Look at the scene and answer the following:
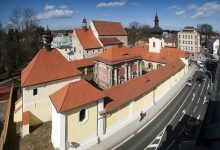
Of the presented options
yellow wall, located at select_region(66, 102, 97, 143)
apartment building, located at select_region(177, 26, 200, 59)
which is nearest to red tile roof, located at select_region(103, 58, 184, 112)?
yellow wall, located at select_region(66, 102, 97, 143)

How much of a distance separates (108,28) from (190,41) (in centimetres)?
3828

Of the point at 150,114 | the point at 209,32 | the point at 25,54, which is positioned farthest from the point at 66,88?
the point at 209,32

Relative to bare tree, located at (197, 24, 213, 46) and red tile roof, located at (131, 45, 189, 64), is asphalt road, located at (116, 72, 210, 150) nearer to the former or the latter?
red tile roof, located at (131, 45, 189, 64)

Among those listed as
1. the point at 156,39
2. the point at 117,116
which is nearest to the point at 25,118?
the point at 117,116

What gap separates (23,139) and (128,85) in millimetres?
14159

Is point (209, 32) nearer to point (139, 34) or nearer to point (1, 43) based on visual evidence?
point (139, 34)

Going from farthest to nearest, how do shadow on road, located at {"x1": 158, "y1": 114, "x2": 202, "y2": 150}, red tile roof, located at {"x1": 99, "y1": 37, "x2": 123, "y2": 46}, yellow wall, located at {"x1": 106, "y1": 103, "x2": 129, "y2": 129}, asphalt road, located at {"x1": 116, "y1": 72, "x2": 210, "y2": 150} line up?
red tile roof, located at {"x1": 99, "y1": 37, "x2": 123, "y2": 46}
yellow wall, located at {"x1": 106, "y1": 103, "x2": 129, "y2": 129}
asphalt road, located at {"x1": 116, "y1": 72, "x2": 210, "y2": 150}
shadow on road, located at {"x1": 158, "y1": 114, "x2": 202, "y2": 150}

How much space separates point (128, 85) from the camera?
1088 inches

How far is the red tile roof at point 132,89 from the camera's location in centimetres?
2352

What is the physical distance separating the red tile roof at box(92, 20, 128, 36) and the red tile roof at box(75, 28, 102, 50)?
2.37 meters

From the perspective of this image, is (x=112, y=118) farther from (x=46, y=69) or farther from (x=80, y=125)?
(x=46, y=69)

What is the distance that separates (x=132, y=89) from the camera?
88.6 feet

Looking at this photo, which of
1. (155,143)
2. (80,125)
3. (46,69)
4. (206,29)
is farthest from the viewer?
(206,29)

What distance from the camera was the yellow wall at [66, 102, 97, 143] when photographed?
1956cm
